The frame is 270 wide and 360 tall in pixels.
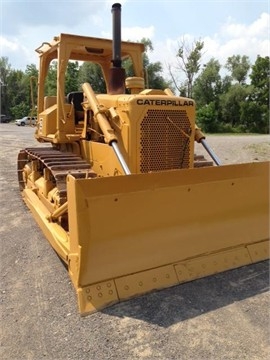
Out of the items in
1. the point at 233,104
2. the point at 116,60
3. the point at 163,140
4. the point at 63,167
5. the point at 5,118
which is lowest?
the point at 63,167

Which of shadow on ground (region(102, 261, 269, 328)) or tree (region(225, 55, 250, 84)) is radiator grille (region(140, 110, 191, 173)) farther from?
tree (region(225, 55, 250, 84))

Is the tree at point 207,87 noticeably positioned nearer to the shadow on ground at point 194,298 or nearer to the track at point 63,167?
the track at point 63,167

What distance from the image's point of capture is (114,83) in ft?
16.8

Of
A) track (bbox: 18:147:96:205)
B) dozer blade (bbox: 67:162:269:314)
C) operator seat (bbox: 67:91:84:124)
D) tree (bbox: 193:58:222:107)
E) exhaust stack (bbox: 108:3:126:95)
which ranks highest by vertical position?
tree (bbox: 193:58:222:107)

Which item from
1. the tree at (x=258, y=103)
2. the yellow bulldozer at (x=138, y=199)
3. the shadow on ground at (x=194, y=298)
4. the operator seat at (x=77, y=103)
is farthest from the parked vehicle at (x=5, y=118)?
the shadow on ground at (x=194, y=298)

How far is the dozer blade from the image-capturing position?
3.29 meters

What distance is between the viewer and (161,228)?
364cm

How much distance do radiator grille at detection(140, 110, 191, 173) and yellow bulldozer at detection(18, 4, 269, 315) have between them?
12 mm

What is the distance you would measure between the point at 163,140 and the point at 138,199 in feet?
4.15

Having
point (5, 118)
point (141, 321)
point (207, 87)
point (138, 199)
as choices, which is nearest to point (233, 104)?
point (207, 87)

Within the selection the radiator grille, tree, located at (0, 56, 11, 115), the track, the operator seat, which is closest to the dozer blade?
the radiator grille

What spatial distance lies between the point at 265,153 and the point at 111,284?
1165 cm

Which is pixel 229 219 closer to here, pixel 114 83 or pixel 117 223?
pixel 117 223

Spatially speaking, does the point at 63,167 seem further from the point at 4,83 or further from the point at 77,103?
the point at 4,83
